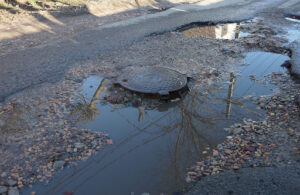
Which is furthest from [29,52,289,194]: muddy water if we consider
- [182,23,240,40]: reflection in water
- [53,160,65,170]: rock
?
[182,23,240,40]: reflection in water

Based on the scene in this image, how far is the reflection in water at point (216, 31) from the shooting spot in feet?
23.1

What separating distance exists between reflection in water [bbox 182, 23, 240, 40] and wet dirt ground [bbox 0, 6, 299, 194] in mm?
1991

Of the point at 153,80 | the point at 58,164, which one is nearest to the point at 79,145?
the point at 58,164

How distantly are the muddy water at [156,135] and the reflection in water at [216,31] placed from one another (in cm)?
264

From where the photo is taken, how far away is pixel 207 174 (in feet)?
8.44

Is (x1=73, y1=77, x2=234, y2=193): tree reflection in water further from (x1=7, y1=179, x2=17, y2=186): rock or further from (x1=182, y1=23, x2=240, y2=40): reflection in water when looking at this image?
A: (x1=182, y1=23, x2=240, y2=40): reflection in water

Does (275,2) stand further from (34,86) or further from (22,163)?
(22,163)

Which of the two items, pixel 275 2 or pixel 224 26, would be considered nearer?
pixel 224 26

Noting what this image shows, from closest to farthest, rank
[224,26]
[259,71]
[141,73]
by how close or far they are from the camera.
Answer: [141,73], [259,71], [224,26]

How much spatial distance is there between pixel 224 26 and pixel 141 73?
15.5ft

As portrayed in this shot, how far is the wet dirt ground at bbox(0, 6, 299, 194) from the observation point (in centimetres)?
262

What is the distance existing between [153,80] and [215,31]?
13.7 ft

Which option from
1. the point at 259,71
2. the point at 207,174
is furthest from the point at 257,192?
the point at 259,71

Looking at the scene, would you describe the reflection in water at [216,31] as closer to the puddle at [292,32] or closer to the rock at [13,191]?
the puddle at [292,32]
